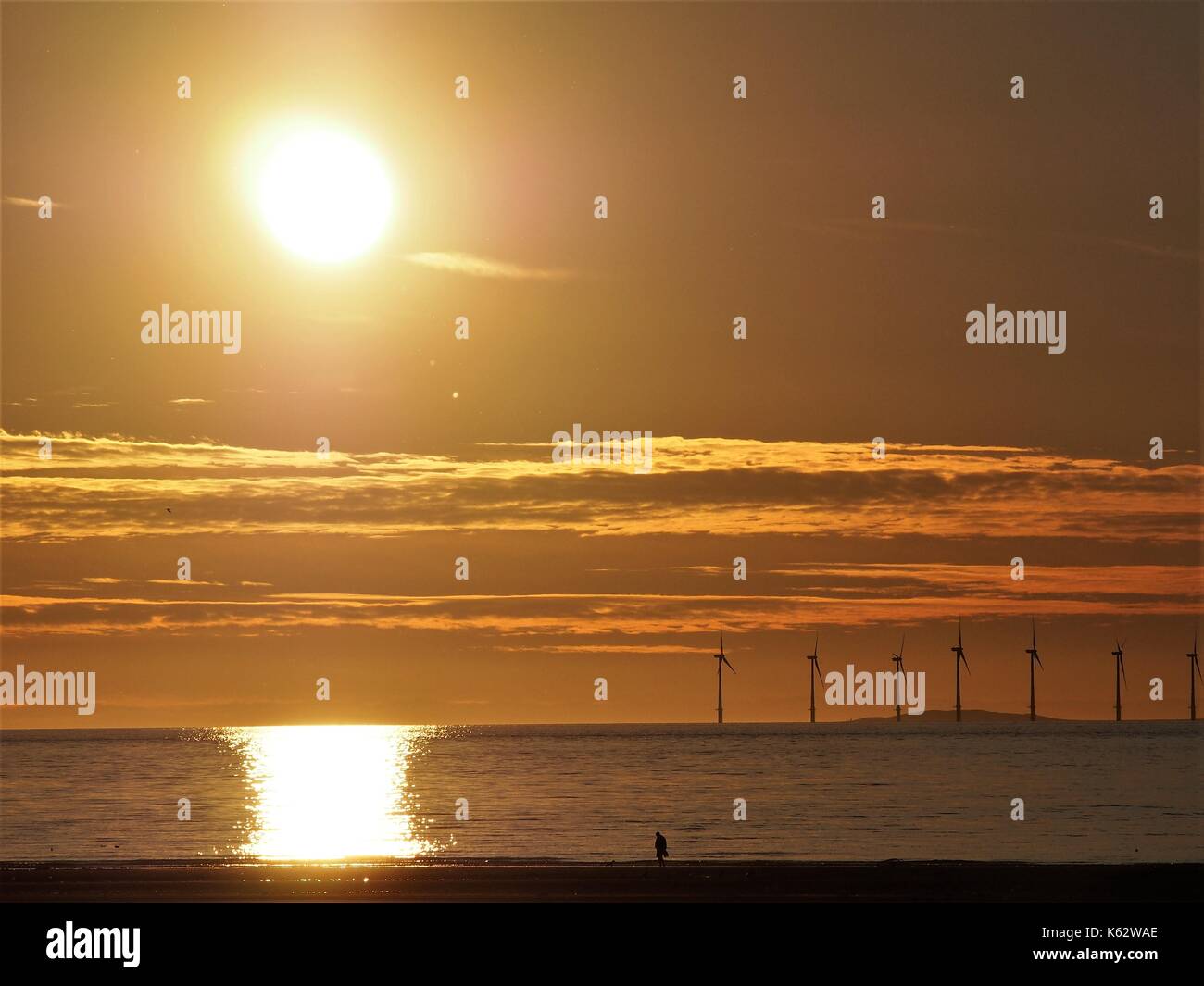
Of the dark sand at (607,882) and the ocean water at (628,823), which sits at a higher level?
the dark sand at (607,882)

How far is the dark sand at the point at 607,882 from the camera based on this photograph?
209ft

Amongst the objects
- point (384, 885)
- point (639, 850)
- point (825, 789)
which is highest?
point (384, 885)

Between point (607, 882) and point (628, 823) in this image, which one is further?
point (628, 823)

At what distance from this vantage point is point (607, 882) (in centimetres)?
6850

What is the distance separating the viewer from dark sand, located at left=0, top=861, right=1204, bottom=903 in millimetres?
63594

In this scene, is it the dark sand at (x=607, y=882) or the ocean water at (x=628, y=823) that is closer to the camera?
the dark sand at (x=607, y=882)

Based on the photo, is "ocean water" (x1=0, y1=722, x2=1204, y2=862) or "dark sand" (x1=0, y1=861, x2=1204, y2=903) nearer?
"dark sand" (x1=0, y1=861, x2=1204, y2=903)

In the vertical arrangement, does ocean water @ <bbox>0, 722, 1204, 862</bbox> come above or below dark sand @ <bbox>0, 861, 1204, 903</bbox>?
below
